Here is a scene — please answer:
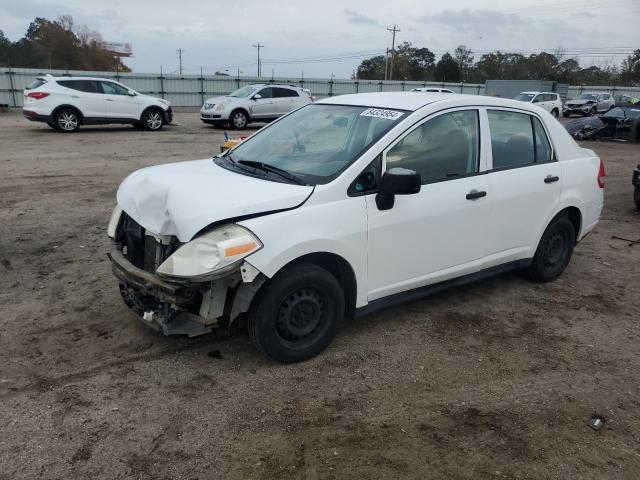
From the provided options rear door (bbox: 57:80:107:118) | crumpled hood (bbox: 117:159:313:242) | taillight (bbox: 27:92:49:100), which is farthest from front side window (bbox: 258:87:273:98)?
crumpled hood (bbox: 117:159:313:242)

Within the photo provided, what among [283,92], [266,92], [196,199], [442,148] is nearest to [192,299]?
[196,199]

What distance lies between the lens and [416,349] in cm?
401

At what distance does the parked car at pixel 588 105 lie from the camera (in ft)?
110

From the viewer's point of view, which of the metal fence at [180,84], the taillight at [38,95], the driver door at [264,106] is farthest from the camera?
the metal fence at [180,84]

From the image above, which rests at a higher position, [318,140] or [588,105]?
[588,105]

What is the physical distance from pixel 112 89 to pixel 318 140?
1518cm

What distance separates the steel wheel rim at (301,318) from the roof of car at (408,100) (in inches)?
64.3

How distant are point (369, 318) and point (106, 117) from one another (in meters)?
15.2

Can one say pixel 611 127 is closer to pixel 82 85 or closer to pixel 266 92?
pixel 266 92

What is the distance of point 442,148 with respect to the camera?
13.8ft

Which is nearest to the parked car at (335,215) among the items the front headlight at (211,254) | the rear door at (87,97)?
the front headlight at (211,254)

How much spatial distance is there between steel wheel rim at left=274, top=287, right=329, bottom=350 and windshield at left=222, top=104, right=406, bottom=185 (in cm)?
78

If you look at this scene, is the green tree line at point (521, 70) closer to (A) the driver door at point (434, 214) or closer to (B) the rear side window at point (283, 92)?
(B) the rear side window at point (283, 92)

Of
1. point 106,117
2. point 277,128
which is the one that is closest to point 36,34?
point 106,117
